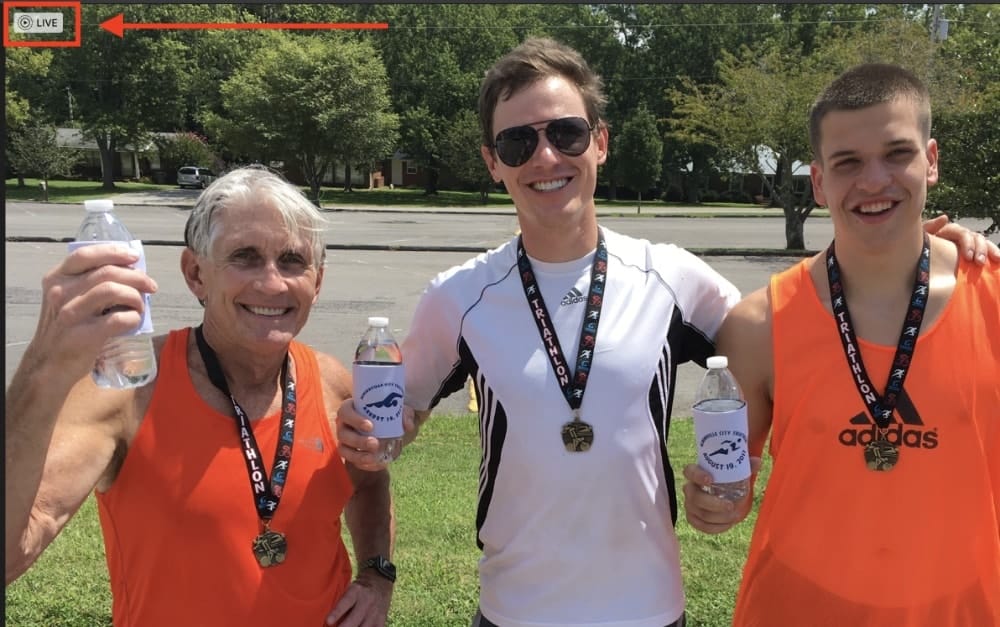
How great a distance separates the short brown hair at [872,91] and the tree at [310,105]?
47963 millimetres

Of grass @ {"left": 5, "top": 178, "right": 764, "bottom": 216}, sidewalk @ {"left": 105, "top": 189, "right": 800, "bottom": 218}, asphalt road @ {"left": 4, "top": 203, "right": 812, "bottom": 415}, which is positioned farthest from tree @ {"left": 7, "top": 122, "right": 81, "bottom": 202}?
asphalt road @ {"left": 4, "top": 203, "right": 812, "bottom": 415}

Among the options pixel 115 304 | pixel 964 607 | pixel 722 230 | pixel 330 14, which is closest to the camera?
pixel 115 304

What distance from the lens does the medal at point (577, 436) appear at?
8.98 ft

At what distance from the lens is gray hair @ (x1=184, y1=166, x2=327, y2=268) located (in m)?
2.83

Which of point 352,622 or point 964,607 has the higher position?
point 964,607

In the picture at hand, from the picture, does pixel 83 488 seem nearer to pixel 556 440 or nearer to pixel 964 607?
pixel 556 440

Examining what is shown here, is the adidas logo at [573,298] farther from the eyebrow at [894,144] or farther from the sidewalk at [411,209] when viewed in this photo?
the sidewalk at [411,209]

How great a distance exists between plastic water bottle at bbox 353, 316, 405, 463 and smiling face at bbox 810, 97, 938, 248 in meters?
1.52

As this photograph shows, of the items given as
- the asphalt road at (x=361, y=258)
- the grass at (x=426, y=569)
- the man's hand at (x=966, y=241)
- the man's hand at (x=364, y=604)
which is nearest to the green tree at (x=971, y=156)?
the asphalt road at (x=361, y=258)

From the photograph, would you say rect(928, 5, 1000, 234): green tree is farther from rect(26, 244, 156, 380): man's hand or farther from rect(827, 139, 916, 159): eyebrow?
rect(26, 244, 156, 380): man's hand

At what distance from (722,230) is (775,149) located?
366 inches

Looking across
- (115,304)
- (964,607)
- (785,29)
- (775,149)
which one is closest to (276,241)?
(115,304)

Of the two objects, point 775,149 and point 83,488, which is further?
point 775,149

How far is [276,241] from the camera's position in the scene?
2.81 meters
